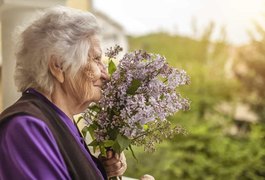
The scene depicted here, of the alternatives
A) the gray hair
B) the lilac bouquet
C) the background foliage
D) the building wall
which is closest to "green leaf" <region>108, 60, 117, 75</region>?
the lilac bouquet

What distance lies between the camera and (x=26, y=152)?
1081mm

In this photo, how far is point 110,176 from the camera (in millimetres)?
1382

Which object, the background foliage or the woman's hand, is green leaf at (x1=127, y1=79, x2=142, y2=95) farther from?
the background foliage

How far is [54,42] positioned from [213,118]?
4697 millimetres

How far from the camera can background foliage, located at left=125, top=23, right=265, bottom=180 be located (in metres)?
4.83

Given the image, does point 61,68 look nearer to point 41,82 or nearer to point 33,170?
point 41,82

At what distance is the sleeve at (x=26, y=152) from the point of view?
3.54ft

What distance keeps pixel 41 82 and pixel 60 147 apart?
6.8 inches

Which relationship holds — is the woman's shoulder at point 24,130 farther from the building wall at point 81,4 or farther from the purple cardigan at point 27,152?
the building wall at point 81,4

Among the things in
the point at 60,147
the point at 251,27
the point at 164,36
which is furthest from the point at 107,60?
the point at 164,36

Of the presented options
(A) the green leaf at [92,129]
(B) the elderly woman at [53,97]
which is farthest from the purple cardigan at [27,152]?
(A) the green leaf at [92,129]

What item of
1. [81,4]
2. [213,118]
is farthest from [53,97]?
[213,118]

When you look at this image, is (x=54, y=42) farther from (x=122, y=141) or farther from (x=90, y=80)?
(x=122, y=141)

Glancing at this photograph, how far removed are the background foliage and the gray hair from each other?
122 inches
